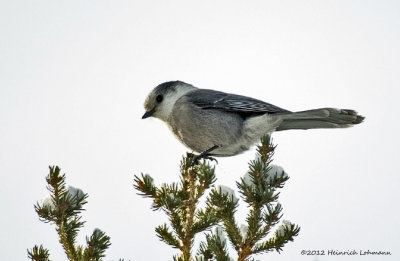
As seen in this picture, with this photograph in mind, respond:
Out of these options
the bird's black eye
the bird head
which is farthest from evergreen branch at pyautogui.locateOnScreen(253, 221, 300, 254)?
the bird's black eye

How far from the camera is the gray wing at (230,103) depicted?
5.16 m

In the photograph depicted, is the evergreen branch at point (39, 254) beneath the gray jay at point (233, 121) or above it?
beneath

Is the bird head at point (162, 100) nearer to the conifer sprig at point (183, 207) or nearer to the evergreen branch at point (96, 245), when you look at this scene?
the conifer sprig at point (183, 207)

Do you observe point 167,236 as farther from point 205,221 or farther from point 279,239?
point 279,239

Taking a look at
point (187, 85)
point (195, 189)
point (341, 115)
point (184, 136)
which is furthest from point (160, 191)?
point (187, 85)

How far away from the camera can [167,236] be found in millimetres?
3203

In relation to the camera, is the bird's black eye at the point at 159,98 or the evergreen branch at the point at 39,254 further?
the bird's black eye at the point at 159,98

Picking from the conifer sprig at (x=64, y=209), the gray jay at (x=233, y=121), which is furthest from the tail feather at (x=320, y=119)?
the conifer sprig at (x=64, y=209)

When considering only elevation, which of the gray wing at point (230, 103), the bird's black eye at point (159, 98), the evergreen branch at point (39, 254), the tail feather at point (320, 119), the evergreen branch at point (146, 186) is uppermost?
the bird's black eye at point (159, 98)

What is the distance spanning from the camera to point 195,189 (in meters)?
3.54

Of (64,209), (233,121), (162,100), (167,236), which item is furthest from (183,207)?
(162,100)

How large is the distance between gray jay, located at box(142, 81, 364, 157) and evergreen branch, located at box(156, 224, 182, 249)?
187cm

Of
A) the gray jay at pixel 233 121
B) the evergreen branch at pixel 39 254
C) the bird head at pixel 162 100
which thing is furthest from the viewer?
the bird head at pixel 162 100

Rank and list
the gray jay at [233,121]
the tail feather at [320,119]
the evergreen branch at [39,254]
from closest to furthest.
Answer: the evergreen branch at [39,254] → the tail feather at [320,119] → the gray jay at [233,121]
